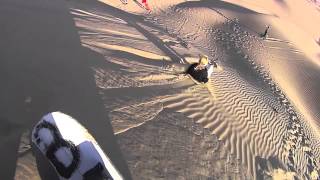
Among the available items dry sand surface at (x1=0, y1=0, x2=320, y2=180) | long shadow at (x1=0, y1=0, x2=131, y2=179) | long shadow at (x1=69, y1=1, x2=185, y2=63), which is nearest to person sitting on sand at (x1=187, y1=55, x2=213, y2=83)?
dry sand surface at (x1=0, y1=0, x2=320, y2=180)

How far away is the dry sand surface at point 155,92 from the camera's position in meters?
11.2

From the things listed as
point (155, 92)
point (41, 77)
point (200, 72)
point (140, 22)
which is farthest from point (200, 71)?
point (41, 77)

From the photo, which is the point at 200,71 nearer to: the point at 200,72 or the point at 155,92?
the point at 200,72

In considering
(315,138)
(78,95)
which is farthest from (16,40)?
(315,138)

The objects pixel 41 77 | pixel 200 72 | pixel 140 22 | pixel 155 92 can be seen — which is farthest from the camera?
pixel 140 22

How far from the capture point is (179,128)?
1252cm

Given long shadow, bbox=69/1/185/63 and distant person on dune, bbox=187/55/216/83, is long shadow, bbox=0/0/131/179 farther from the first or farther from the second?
distant person on dune, bbox=187/55/216/83

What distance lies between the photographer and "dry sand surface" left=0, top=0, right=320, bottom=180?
36.6ft

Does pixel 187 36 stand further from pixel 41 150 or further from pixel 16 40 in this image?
pixel 41 150

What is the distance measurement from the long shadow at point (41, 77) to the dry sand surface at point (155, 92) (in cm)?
3

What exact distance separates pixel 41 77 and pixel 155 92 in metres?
3.22

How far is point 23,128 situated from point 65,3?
7.30 metres

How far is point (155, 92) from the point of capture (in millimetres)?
13617

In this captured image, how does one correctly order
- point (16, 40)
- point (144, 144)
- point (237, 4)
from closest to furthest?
point (144, 144) < point (16, 40) < point (237, 4)
